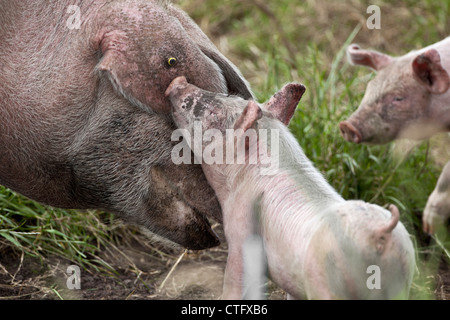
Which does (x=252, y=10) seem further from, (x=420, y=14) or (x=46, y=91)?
(x=46, y=91)

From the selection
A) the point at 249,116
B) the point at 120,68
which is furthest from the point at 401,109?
the point at 120,68

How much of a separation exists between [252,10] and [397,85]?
3.69 metres

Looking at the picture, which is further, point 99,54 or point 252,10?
point 252,10

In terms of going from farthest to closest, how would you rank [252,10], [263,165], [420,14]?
[252,10]
[420,14]
[263,165]

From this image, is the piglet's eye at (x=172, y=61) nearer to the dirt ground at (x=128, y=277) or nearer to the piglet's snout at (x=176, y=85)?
the piglet's snout at (x=176, y=85)

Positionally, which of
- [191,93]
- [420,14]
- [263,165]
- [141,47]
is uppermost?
[420,14]

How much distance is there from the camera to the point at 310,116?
15.8ft

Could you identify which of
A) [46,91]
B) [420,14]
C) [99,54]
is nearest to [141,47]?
[99,54]

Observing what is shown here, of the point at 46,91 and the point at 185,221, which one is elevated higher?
the point at 46,91

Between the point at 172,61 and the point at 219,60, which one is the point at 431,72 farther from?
the point at 172,61

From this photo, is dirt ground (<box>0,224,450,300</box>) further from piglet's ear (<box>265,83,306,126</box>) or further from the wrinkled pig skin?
piglet's ear (<box>265,83,306,126</box>)

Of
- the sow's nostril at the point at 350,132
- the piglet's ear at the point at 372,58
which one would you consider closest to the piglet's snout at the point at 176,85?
the sow's nostril at the point at 350,132

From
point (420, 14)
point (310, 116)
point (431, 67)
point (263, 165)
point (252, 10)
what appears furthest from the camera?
point (252, 10)

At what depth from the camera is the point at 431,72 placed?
3.67 meters
